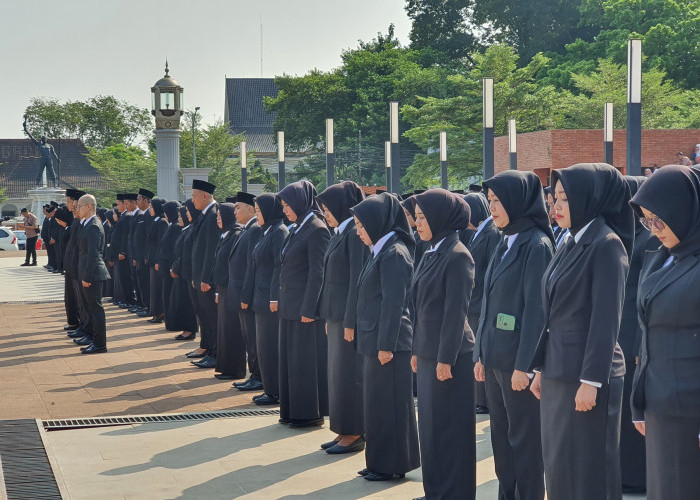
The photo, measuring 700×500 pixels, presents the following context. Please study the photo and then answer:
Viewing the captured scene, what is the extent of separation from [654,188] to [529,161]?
98.0ft

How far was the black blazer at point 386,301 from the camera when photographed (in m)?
6.71

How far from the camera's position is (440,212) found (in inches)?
246

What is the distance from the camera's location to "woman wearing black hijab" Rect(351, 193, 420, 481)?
6816 mm

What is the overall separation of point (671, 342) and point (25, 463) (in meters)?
5.04

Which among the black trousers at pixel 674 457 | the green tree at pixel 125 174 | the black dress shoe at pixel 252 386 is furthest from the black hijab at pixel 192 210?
the green tree at pixel 125 174

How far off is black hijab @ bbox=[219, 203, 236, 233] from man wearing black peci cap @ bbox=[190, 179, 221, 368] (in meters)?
0.41

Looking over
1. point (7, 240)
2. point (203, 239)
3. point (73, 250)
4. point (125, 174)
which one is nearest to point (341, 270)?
point (203, 239)

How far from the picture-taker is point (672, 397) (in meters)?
4.17

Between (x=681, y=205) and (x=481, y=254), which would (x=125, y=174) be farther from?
(x=681, y=205)

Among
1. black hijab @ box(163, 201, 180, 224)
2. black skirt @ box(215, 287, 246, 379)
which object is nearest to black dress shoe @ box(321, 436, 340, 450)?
black skirt @ box(215, 287, 246, 379)

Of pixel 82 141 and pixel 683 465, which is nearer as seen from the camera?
pixel 683 465

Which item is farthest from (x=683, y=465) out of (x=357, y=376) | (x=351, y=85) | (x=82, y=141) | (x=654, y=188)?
(x=82, y=141)

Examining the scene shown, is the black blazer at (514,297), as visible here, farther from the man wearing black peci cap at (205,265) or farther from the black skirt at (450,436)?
the man wearing black peci cap at (205,265)

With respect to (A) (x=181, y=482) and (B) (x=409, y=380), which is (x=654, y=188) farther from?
(A) (x=181, y=482)
